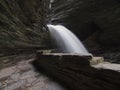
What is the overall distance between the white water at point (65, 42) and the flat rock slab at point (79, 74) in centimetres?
535

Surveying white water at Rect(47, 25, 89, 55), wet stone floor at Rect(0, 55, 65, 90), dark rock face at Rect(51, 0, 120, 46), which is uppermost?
dark rock face at Rect(51, 0, 120, 46)

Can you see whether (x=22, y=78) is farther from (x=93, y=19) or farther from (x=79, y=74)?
(x=93, y=19)

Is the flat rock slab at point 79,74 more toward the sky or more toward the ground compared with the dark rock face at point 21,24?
more toward the ground

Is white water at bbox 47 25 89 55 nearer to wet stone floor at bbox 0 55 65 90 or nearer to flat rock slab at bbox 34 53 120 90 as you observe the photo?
wet stone floor at bbox 0 55 65 90

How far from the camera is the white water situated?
10.5m

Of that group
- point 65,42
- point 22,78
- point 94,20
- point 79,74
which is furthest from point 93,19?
point 79,74

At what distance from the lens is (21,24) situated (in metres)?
8.36

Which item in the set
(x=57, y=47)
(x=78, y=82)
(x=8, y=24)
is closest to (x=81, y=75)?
(x=78, y=82)

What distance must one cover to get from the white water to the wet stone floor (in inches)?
179

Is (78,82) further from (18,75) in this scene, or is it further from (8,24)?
(8,24)

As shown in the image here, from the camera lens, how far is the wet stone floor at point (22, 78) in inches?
166

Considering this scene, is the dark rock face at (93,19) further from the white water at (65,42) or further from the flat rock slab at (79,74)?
the flat rock slab at (79,74)

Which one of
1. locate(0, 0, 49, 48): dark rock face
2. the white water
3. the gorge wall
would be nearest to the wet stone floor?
locate(0, 0, 49, 48): dark rock face

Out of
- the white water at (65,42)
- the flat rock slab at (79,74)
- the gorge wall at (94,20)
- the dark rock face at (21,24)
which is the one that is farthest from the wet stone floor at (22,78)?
the gorge wall at (94,20)
